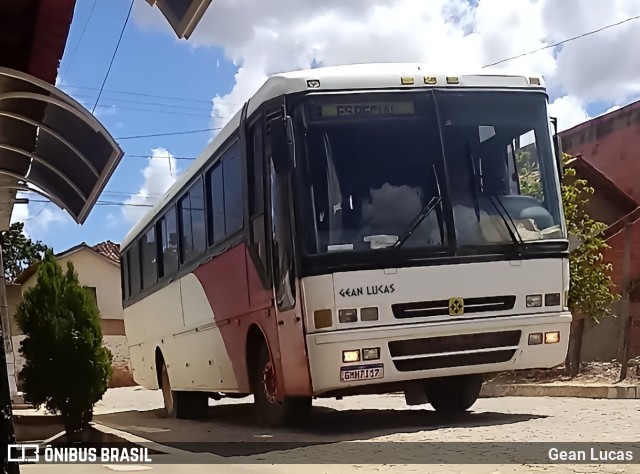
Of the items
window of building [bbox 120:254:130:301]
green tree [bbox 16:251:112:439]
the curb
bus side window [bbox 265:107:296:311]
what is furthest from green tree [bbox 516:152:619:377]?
green tree [bbox 16:251:112:439]

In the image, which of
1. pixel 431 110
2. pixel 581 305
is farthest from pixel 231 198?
pixel 581 305

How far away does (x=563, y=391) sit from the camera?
14109 millimetres

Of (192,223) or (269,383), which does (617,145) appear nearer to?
(192,223)

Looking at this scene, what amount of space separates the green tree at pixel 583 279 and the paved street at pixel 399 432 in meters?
4.59

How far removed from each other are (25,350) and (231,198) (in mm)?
2885

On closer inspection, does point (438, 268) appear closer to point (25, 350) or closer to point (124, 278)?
point (25, 350)

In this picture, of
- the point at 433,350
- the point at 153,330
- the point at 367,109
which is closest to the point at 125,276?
the point at 153,330

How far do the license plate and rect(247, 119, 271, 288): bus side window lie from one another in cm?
135

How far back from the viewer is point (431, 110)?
8719 mm

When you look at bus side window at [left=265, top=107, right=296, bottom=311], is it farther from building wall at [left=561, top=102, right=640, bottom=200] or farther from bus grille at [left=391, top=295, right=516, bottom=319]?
building wall at [left=561, top=102, right=640, bottom=200]

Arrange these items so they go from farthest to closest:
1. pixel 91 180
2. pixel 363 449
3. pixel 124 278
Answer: pixel 124 278 < pixel 91 180 < pixel 363 449

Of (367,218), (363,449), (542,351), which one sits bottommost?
(363,449)

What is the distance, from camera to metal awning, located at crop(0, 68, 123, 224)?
9.03 m

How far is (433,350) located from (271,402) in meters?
2.05
